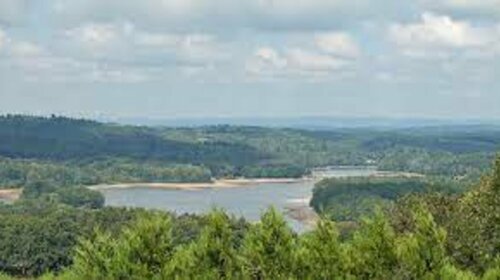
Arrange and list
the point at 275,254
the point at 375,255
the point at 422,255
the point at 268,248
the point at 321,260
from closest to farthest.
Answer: the point at 422,255, the point at 375,255, the point at 321,260, the point at 275,254, the point at 268,248

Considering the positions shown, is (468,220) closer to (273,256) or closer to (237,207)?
(273,256)

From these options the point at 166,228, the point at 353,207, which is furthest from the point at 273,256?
the point at 353,207

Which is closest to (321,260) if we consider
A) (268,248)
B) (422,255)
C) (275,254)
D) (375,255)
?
(275,254)

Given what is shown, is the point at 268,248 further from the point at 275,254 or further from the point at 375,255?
the point at 375,255

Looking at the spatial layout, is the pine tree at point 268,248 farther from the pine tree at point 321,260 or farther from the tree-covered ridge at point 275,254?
the pine tree at point 321,260

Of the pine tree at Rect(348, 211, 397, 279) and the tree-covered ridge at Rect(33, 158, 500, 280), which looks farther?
the pine tree at Rect(348, 211, 397, 279)

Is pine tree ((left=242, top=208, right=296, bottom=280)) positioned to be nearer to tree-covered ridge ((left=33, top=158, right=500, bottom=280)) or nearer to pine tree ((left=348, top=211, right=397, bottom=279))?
tree-covered ridge ((left=33, top=158, right=500, bottom=280))

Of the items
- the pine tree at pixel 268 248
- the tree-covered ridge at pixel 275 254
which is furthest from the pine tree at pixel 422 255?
the pine tree at pixel 268 248

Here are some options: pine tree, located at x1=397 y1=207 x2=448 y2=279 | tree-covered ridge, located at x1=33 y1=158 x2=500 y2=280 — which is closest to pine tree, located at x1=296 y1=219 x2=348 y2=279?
tree-covered ridge, located at x1=33 y1=158 x2=500 y2=280

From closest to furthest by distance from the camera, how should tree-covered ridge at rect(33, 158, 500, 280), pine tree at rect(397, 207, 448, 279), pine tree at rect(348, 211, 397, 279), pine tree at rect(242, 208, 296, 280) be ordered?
1. pine tree at rect(397, 207, 448, 279)
2. tree-covered ridge at rect(33, 158, 500, 280)
3. pine tree at rect(348, 211, 397, 279)
4. pine tree at rect(242, 208, 296, 280)

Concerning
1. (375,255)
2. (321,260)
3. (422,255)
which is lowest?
(321,260)

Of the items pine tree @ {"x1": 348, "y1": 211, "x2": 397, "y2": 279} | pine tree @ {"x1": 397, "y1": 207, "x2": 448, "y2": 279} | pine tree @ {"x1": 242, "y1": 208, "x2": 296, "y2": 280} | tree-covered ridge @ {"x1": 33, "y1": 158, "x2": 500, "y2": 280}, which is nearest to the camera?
pine tree @ {"x1": 397, "y1": 207, "x2": 448, "y2": 279}
